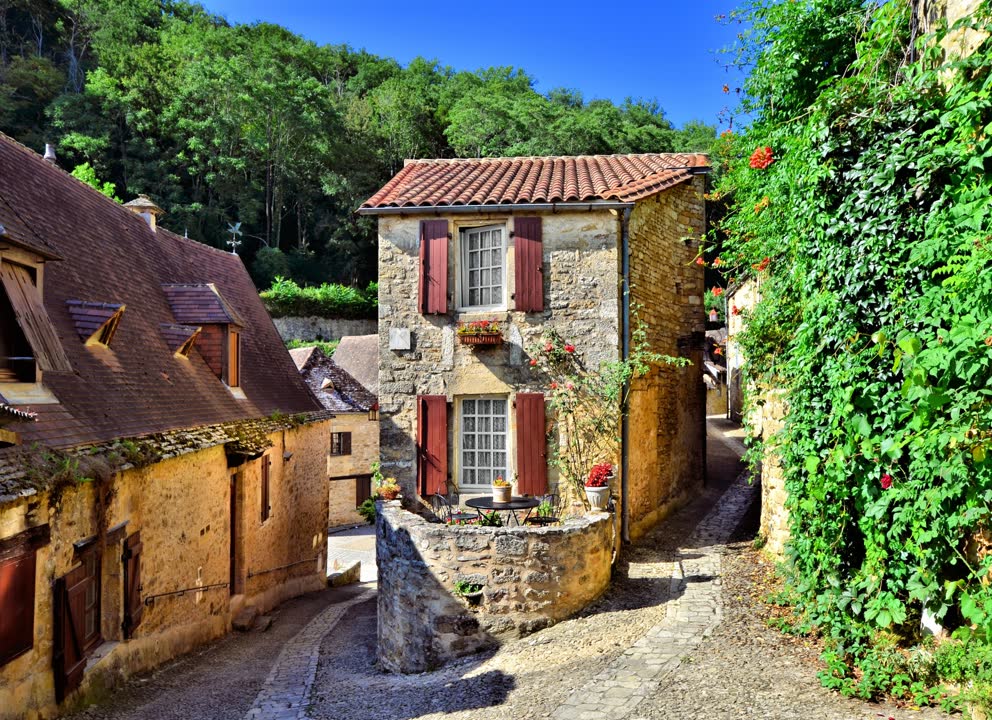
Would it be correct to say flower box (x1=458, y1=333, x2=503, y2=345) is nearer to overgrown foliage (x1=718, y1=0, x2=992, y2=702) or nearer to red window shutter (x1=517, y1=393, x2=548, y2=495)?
red window shutter (x1=517, y1=393, x2=548, y2=495)

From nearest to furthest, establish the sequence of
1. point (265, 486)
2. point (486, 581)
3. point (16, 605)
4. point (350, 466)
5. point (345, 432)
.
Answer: point (16, 605), point (486, 581), point (265, 486), point (345, 432), point (350, 466)

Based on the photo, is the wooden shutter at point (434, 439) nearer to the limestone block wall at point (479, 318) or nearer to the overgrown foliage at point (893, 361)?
the limestone block wall at point (479, 318)

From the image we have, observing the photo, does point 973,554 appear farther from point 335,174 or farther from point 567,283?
point 335,174

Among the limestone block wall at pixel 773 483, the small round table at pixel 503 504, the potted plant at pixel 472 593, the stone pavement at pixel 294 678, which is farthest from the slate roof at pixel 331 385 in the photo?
the limestone block wall at pixel 773 483

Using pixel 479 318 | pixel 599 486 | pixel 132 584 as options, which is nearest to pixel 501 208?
pixel 479 318

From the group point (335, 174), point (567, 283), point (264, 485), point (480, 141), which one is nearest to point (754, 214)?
point (567, 283)

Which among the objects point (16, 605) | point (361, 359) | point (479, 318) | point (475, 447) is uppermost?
point (361, 359)

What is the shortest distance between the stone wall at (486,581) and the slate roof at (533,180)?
4807mm

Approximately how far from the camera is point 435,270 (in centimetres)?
1021

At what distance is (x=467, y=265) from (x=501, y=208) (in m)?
1.04

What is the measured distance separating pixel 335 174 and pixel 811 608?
37878 mm

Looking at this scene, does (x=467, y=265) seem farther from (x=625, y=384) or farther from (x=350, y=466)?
(x=350, y=466)

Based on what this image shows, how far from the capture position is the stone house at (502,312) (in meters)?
9.94

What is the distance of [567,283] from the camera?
32.9 ft
